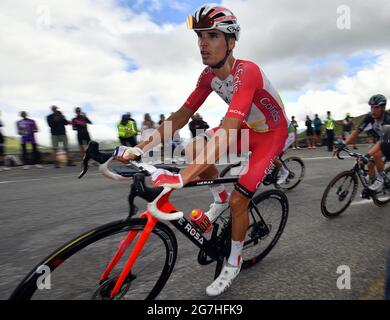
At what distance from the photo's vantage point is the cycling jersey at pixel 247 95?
212 centimetres

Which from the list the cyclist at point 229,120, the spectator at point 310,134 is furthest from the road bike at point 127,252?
the spectator at point 310,134

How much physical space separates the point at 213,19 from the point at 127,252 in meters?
1.89

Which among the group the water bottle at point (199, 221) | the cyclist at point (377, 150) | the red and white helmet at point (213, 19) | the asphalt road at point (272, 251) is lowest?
the asphalt road at point (272, 251)

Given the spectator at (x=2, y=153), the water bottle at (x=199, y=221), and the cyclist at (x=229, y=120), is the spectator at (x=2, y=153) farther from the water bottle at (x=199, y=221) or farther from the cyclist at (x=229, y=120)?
the water bottle at (x=199, y=221)

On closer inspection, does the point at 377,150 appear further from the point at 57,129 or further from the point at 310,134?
the point at 310,134

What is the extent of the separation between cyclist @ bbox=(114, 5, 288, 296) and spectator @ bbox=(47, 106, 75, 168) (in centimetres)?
885

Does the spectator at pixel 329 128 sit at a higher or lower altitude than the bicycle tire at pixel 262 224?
higher

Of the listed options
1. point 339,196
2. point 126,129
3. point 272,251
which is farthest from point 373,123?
point 126,129

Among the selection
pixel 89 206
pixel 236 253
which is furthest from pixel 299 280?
pixel 89 206

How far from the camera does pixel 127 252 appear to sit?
6.16 feet

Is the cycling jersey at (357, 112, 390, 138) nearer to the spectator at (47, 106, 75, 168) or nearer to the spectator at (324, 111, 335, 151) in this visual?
the spectator at (47, 106, 75, 168)

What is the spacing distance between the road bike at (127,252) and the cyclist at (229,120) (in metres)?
0.11
